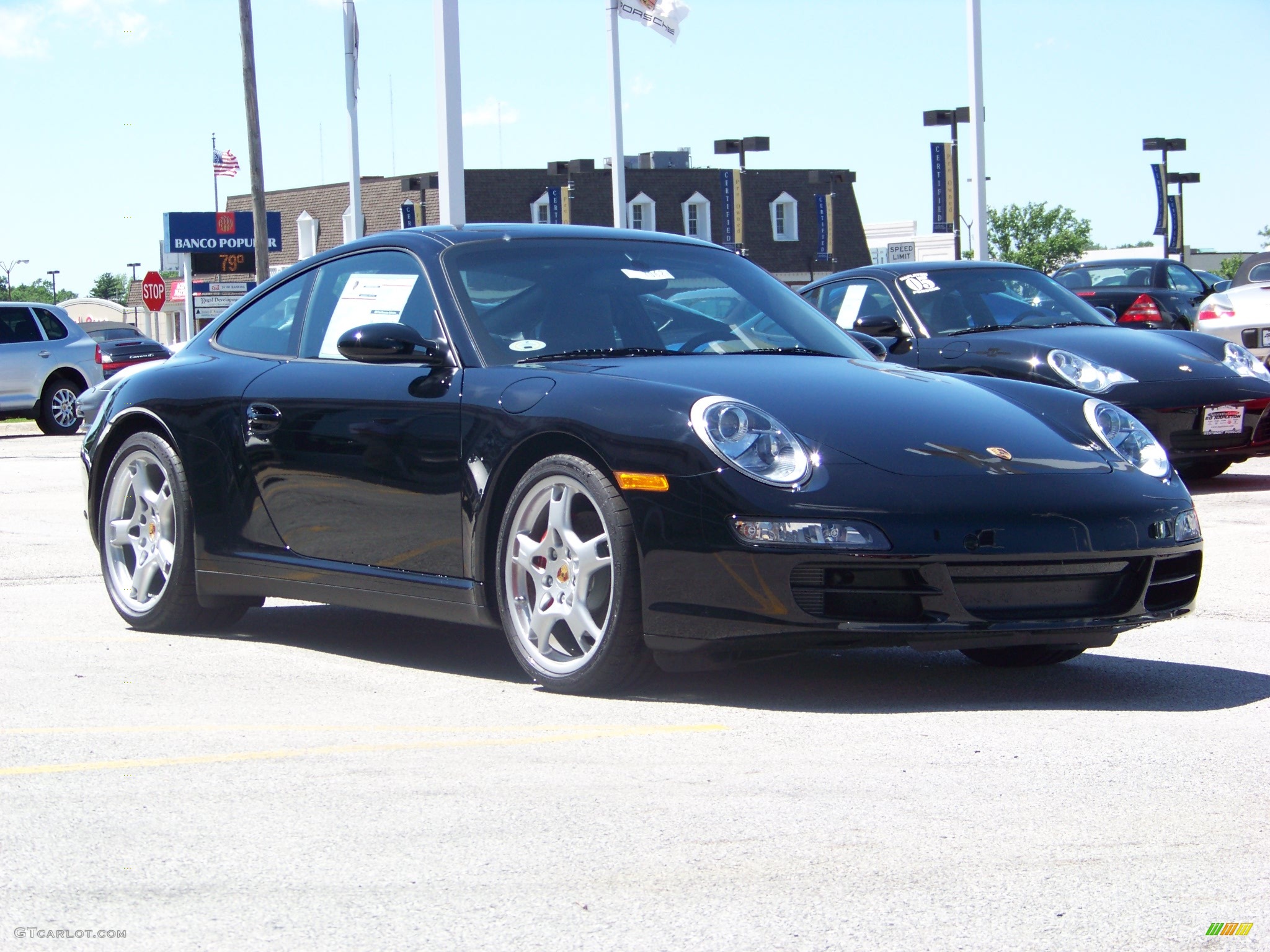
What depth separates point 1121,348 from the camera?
9969 millimetres

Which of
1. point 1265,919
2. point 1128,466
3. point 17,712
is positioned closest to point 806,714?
point 1128,466

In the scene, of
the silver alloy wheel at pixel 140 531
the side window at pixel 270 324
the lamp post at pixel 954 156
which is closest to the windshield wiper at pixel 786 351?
the side window at pixel 270 324

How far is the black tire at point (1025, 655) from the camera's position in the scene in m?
4.98

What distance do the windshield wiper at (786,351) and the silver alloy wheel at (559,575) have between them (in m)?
0.87

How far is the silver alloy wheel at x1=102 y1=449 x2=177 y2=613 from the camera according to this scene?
19.5ft

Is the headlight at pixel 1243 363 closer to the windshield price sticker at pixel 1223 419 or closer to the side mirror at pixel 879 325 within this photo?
the windshield price sticker at pixel 1223 419

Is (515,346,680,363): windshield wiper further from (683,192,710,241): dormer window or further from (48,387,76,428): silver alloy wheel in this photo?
(683,192,710,241): dormer window

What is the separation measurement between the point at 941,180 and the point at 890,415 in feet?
134

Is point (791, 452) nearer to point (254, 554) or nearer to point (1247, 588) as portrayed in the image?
point (254, 554)

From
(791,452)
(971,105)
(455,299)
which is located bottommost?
(791,452)

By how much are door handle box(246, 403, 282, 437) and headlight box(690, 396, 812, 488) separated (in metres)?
1.73

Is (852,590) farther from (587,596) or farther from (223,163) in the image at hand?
(223,163)

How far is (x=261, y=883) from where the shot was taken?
9.32ft

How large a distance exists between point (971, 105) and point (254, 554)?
19.3m
